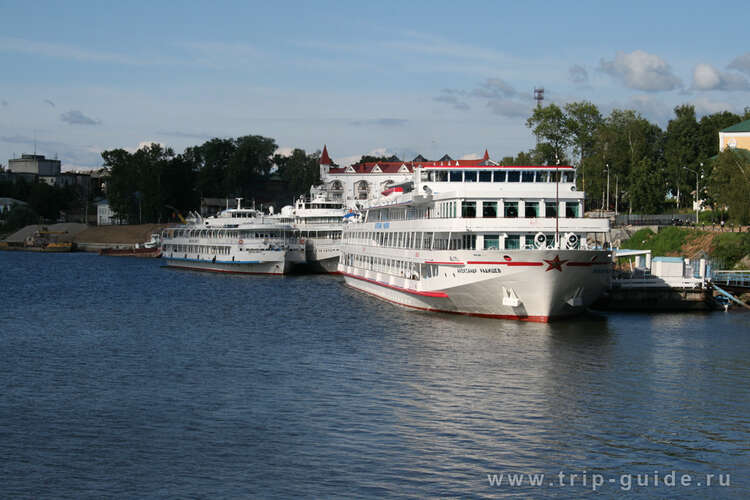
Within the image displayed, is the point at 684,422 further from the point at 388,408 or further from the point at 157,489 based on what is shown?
the point at 157,489

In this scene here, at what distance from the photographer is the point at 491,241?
160 feet

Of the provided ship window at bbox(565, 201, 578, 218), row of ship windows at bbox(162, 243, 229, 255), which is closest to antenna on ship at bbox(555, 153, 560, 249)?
ship window at bbox(565, 201, 578, 218)

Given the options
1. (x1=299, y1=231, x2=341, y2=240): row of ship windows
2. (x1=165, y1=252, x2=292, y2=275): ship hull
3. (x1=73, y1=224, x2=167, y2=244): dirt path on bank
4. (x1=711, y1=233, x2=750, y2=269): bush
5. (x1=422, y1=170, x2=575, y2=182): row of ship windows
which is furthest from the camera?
(x1=73, y1=224, x2=167, y2=244): dirt path on bank

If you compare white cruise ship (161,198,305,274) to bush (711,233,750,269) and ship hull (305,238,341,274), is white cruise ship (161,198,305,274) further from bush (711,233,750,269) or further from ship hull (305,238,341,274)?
bush (711,233,750,269)

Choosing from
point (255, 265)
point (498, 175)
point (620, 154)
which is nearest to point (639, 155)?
point (620, 154)

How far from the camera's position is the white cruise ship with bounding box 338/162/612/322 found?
1804 inches

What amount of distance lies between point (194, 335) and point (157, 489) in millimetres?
26552

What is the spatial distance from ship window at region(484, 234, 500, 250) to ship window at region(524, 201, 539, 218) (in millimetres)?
2747

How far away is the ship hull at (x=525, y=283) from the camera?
45094 millimetres

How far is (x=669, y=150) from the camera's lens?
129625mm

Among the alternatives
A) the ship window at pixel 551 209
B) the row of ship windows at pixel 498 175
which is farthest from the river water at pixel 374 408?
the row of ship windows at pixel 498 175

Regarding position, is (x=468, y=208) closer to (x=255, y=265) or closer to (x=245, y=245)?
(x=255, y=265)

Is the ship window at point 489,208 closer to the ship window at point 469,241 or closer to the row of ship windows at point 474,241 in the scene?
the ship window at point 469,241

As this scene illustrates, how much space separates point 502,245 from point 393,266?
17.4m
